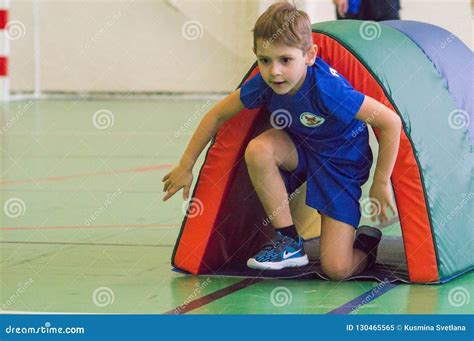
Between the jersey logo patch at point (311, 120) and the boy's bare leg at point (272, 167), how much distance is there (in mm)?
134

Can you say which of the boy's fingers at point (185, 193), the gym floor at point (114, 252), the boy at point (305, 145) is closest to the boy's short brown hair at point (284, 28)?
the boy at point (305, 145)

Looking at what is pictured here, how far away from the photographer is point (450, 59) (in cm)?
368

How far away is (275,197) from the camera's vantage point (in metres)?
3.33

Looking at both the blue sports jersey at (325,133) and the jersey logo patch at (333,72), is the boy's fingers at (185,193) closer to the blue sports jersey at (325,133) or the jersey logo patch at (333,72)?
the blue sports jersey at (325,133)

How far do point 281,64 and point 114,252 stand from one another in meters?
1.10

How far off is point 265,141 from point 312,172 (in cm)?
20

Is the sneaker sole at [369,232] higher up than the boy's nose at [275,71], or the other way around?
the boy's nose at [275,71]

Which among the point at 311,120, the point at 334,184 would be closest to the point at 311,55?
the point at 311,120

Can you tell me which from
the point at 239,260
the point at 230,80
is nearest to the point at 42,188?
the point at 239,260

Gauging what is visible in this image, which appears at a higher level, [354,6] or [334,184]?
[354,6]

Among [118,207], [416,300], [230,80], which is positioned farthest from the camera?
[230,80]

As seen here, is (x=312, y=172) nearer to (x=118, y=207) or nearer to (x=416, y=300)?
(x=416, y=300)

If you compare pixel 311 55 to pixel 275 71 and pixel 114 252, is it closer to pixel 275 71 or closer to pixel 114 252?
pixel 275 71

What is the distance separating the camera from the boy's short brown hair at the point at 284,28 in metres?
3.09
